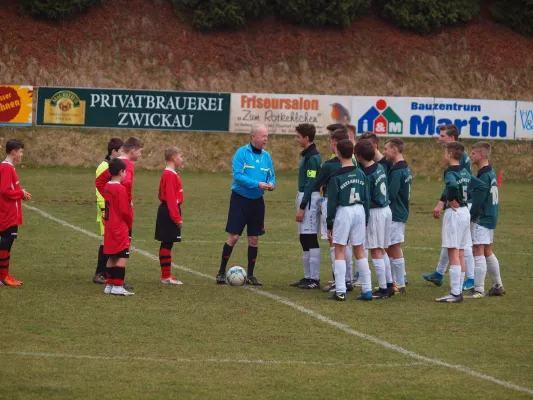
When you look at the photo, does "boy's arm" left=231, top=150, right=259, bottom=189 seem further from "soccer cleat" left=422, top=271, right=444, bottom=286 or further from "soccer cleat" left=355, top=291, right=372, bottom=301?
"soccer cleat" left=422, top=271, right=444, bottom=286

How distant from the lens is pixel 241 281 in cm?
1418

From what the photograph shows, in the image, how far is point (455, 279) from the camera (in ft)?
43.4

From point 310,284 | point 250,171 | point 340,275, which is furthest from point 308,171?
point 340,275

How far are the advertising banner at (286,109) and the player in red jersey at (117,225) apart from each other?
25088 millimetres

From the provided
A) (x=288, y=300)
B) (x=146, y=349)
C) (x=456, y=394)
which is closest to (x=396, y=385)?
(x=456, y=394)

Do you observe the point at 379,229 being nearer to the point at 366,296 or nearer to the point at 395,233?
the point at 395,233

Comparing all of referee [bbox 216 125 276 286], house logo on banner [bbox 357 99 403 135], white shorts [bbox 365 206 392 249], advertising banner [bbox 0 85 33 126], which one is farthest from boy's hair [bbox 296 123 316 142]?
advertising banner [bbox 0 85 33 126]

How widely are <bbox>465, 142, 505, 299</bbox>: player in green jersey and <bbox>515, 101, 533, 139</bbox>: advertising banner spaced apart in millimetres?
25081

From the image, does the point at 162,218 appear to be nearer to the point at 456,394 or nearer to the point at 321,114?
Answer: the point at 456,394

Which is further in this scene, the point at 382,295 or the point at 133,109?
the point at 133,109

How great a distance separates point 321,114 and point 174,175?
79.7ft

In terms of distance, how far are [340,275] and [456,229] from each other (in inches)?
66.0

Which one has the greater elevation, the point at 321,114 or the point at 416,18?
the point at 416,18

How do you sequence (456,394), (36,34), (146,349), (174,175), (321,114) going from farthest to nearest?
(36,34) → (321,114) → (174,175) → (146,349) → (456,394)
